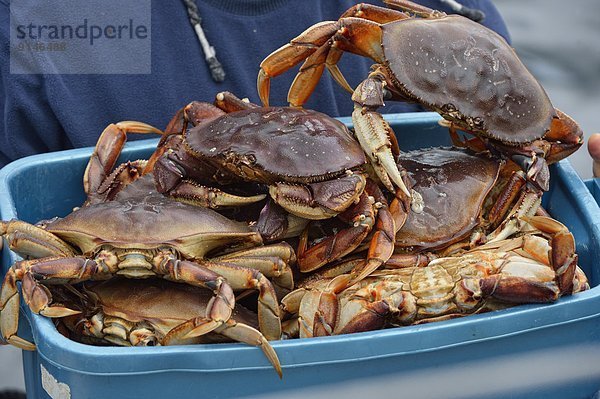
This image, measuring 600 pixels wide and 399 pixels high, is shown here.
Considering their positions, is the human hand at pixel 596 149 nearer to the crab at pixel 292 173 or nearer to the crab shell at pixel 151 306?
the crab at pixel 292 173

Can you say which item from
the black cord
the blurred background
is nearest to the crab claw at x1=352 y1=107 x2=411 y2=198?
the black cord

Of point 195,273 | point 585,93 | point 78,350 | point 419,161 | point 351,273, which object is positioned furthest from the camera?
point 585,93

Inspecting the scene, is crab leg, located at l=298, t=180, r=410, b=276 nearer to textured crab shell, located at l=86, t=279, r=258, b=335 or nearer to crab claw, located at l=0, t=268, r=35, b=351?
textured crab shell, located at l=86, t=279, r=258, b=335

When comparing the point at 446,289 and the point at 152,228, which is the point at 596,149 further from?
the point at 152,228

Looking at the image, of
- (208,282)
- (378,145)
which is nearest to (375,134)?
(378,145)

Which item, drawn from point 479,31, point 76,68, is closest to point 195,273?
point 479,31

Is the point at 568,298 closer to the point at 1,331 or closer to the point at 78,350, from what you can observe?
the point at 78,350

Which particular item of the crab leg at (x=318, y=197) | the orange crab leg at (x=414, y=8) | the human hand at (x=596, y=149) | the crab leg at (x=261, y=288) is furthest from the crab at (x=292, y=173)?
the human hand at (x=596, y=149)
